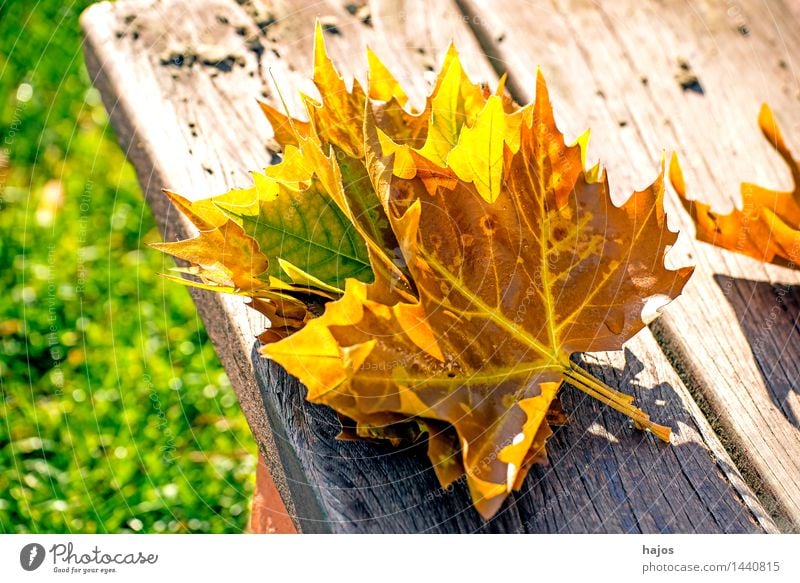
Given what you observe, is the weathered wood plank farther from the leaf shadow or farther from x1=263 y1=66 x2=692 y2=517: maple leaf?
x1=263 y1=66 x2=692 y2=517: maple leaf

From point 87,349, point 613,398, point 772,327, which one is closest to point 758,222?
point 772,327

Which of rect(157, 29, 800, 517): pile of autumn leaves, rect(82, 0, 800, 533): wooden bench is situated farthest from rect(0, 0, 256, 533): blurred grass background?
rect(157, 29, 800, 517): pile of autumn leaves

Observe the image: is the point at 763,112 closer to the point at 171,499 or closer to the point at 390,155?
the point at 390,155

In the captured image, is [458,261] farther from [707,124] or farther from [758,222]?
[707,124]

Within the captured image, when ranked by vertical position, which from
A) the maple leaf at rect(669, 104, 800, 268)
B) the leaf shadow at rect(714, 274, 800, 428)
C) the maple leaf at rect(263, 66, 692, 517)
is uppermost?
the maple leaf at rect(263, 66, 692, 517)

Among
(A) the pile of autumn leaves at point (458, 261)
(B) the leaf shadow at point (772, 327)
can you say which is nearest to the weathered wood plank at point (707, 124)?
(B) the leaf shadow at point (772, 327)

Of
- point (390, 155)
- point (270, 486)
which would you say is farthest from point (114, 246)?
point (390, 155)

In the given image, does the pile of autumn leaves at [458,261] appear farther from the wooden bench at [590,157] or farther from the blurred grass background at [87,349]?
the blurred grass background at [87,349]
